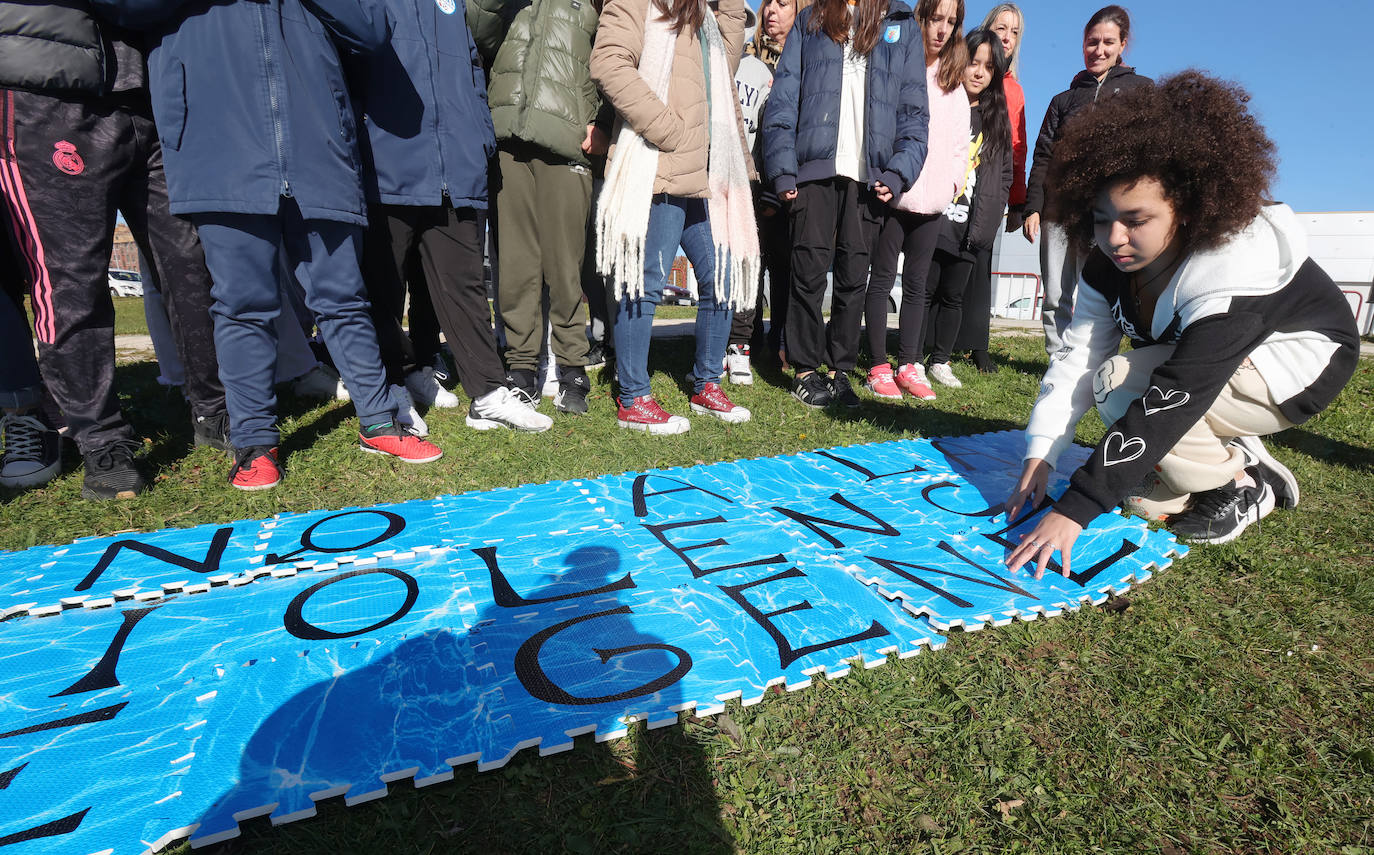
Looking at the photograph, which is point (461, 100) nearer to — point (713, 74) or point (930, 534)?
point (713, 74)

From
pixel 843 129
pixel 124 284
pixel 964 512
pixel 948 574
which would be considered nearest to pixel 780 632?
pixel 948 574

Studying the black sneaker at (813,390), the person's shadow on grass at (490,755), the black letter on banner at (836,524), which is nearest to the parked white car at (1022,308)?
the black sneaker at (813,390)

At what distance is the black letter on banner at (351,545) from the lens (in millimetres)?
2051

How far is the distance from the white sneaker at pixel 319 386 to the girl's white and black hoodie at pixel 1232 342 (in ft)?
11.6

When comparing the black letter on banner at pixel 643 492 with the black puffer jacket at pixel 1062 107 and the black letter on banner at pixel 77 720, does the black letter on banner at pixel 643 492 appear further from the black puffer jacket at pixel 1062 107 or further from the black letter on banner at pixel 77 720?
the black puffer jacket at pixel 1062 107

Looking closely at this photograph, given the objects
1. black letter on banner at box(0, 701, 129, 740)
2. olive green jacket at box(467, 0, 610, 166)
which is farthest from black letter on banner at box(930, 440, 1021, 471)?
black letter on banner at box(0, 701, 129, 740)

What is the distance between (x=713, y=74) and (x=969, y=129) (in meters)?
1.84

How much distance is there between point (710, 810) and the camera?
121 cm

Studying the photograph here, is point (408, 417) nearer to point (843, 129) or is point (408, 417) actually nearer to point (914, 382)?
point (843, 129)

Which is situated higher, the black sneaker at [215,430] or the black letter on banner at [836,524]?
the black sneaker at [215,430]

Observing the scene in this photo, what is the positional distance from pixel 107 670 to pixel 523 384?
88.2 inches

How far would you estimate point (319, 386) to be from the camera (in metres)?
3.77

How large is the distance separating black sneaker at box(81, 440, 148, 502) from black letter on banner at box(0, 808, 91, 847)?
170 cm

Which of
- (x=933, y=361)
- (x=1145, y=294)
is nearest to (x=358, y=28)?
(x=1145, y=294)
